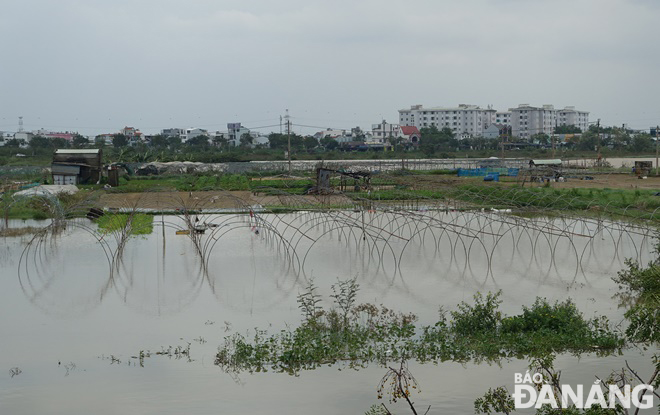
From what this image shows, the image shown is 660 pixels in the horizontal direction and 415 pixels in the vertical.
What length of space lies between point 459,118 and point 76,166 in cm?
8613

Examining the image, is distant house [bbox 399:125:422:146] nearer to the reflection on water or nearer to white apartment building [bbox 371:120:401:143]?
white apartment building [bbox 371:120:401:143]

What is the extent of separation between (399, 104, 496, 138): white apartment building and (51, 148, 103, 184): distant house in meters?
81.8

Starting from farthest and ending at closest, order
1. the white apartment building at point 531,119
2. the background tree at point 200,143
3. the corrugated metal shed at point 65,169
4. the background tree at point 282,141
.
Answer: the white apartment building at point 531,119, the background tree at point 282,141, the background tree at point 200,143, the corrugated metal shed at point 65,169

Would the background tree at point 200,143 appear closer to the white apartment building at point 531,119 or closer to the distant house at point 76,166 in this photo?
the distant house at point 76,166

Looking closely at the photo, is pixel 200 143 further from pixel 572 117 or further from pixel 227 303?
pixel 572 117

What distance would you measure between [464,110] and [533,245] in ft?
322

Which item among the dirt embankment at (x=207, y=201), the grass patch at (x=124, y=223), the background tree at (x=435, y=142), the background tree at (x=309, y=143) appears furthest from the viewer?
the background tree at (x=309, y=143)

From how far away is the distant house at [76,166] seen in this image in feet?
113

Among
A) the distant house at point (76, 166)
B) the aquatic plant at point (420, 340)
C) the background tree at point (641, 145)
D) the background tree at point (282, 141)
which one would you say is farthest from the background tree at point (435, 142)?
the aquatic plant at point (420, 340)

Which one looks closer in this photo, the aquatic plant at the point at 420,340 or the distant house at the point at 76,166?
the aquatic plant at the point at 420,340

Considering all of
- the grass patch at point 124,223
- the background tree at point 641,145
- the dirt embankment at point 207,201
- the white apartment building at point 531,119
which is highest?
A: the white apartment building at point 531,119

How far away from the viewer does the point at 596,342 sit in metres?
9.52

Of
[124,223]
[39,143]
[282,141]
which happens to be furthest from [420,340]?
[282,141]

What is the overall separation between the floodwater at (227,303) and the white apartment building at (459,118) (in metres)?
94.5
